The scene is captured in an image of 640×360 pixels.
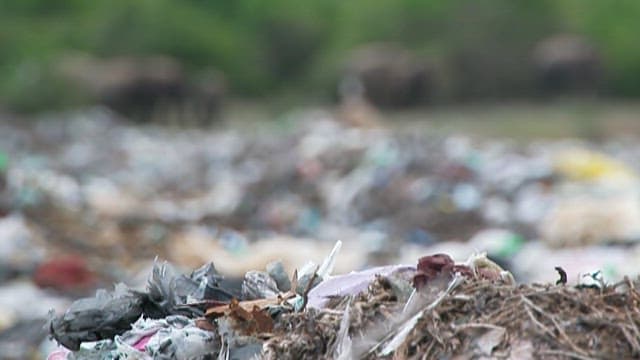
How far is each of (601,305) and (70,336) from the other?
55.4 inches

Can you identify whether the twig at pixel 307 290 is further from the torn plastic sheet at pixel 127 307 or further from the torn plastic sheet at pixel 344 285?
the torn plastic sheet at pixel 127 307

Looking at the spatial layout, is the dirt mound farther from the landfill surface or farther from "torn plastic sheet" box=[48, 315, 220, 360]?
"torn plastic sheet" box=[48, 315, 220, 360]

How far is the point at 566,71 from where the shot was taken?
3431 cm

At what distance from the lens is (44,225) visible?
1041 centimetres

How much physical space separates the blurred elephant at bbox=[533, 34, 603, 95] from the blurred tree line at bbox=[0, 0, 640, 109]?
44cm

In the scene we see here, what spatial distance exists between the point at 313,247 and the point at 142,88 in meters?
24.0

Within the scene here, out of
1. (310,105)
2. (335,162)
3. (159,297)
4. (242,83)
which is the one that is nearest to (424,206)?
(335,162)

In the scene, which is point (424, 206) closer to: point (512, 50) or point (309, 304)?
point (309, 304)

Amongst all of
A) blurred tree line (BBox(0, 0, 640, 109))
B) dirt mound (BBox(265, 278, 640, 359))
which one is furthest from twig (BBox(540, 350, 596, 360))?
blurred tree line (BBox(0, 0, 640, 109))

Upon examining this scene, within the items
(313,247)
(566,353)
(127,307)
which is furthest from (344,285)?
(313,247)

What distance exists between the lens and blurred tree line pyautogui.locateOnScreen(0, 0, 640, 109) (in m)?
35.5

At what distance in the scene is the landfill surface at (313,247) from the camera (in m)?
3.11

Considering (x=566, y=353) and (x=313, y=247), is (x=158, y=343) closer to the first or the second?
(x=566, y=353)

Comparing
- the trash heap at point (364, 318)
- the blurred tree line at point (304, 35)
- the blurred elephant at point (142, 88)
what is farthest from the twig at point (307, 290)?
the blurred tree line at point (304, 35)
